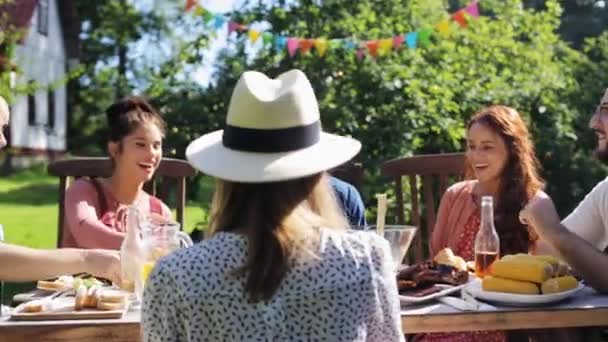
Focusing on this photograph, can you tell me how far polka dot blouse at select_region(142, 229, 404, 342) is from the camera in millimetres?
1717

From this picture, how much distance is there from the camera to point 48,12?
25.1 m

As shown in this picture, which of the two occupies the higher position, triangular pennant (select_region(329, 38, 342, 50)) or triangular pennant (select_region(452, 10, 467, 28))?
triangular pennant (select_region(452, 10, 467, 28))

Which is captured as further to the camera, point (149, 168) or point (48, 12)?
point (48, 12)

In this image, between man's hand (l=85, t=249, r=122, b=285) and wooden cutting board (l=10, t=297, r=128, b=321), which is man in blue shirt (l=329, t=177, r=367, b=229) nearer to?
man's hand (l=85, t=249, r=122, b=285)

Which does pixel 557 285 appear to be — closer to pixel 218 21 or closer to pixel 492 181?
pixel 492 181

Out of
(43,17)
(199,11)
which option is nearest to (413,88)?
(199,11)

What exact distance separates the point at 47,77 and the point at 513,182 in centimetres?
2312

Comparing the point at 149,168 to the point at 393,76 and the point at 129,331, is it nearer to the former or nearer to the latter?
the point at 129,331

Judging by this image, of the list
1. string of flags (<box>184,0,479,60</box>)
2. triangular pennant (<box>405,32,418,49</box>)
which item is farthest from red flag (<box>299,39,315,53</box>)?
triangular pennant (<box>405,32,418,49</box>)

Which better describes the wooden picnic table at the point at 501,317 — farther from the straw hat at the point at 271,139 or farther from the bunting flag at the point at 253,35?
the bunting flag at the point at 253,35

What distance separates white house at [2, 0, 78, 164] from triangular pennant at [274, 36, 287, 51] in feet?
56.0

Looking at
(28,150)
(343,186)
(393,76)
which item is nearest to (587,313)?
(343,186)

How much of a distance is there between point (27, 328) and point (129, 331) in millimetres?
246

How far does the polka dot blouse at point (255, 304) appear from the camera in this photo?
1.72 meters
